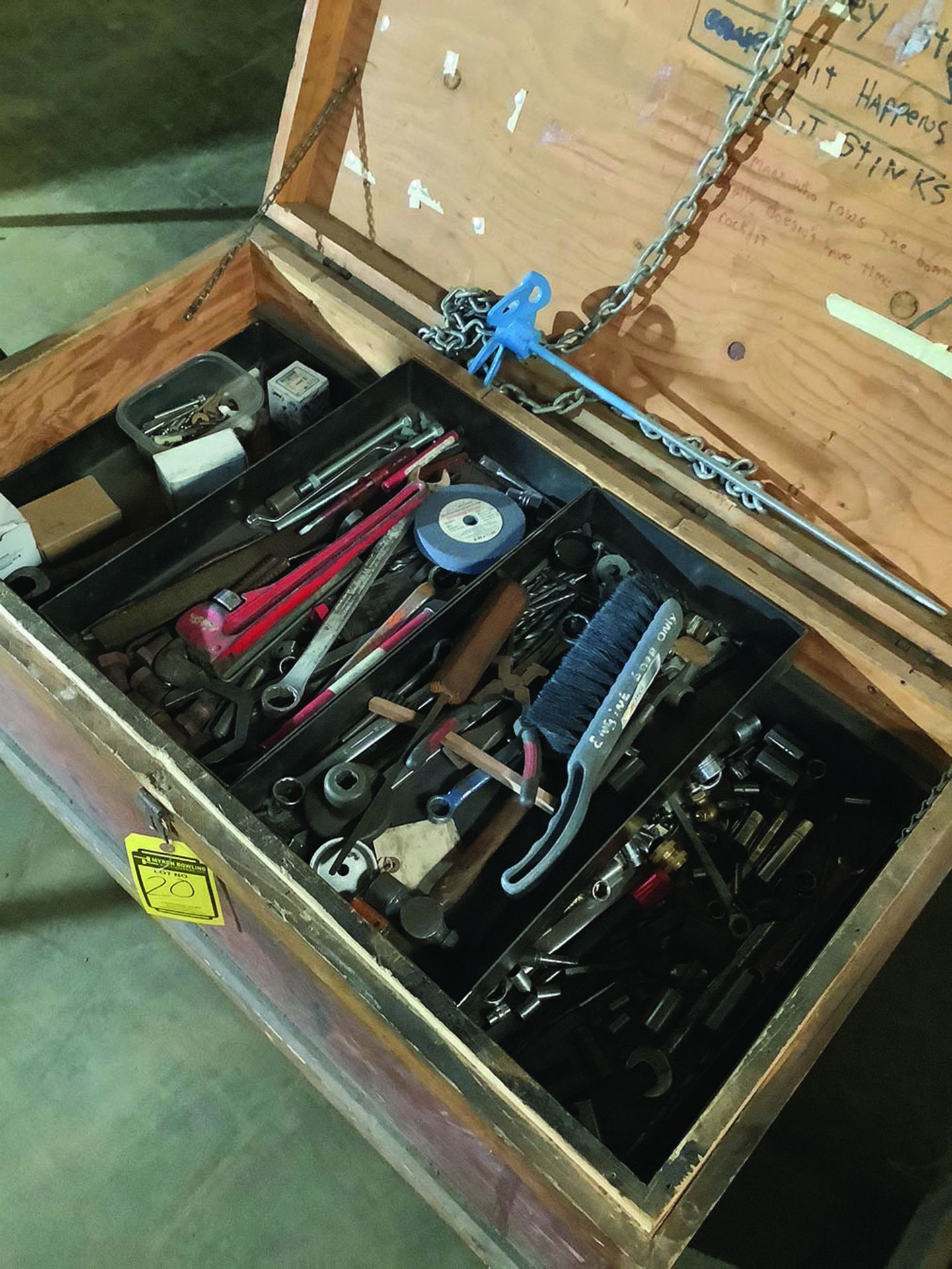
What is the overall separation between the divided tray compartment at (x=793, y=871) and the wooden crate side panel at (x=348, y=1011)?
0.33 feet

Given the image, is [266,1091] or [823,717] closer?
[823,717]

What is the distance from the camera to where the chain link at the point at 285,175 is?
1.32 m

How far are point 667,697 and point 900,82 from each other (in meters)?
0.68

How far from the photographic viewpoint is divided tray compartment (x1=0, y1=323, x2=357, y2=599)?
1.30 m

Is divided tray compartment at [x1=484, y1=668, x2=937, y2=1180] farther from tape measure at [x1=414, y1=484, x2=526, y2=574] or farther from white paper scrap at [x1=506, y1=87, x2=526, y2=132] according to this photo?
white paper scrap at [x1=506, y1=87, x2=526, y2=132]

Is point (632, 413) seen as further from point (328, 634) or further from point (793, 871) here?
point (793, 871)

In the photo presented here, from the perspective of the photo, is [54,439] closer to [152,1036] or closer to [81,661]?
[81,661]

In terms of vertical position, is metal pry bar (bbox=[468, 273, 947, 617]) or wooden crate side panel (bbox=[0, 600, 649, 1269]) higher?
metal pry bar (bbox=[468, 273, 947, 617])

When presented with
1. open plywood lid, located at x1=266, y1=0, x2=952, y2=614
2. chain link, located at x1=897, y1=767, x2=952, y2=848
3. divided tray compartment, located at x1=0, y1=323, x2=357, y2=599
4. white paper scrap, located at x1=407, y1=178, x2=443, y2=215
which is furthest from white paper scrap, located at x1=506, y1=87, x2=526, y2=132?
chain link, located at x1=897, y1=767, x2=952, y2=848

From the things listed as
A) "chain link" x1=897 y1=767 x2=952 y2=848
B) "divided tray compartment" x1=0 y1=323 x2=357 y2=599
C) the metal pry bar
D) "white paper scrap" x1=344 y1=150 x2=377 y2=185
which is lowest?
"divided tray compartment" x1=0 y1=323 x2=357 y2=599

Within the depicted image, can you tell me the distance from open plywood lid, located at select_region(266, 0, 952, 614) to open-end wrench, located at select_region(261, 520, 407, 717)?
364 millimetres

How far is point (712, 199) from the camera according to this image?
109cm

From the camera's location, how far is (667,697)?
120 cm

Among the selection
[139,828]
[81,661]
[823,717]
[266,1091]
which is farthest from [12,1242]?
[823,717]
